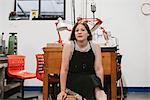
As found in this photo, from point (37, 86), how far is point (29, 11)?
69.8 inches

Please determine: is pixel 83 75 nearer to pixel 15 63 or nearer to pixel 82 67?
pixel 82 67

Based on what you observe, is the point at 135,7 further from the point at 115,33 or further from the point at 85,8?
the point at 85,8

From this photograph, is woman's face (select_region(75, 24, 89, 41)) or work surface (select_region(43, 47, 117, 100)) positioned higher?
woman's face (select_region(75, 24, 89, 41))

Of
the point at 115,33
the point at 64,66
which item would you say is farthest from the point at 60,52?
the point at 115,33

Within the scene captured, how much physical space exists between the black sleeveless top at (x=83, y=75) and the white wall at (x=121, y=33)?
10.1 ft

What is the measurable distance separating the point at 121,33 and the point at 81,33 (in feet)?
10.1

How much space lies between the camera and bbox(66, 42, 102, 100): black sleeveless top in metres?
2.22

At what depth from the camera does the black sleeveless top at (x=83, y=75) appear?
7.29ft

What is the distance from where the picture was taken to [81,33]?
236cm

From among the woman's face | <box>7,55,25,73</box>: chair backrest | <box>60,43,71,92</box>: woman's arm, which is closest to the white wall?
<box>7,55,25,73</box>: chair backrest

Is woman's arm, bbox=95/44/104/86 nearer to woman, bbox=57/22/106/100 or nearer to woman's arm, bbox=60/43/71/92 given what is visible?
woman, bbox=57/22/106/100

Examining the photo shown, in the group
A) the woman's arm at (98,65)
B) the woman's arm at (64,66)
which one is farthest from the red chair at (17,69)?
the woman's arm at (98,65)

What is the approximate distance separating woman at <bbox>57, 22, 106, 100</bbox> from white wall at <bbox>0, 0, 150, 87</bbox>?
3.00 m

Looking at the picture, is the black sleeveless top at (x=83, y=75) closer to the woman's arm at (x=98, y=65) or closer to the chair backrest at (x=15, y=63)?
the woman's arm at (x=98, y=65)
